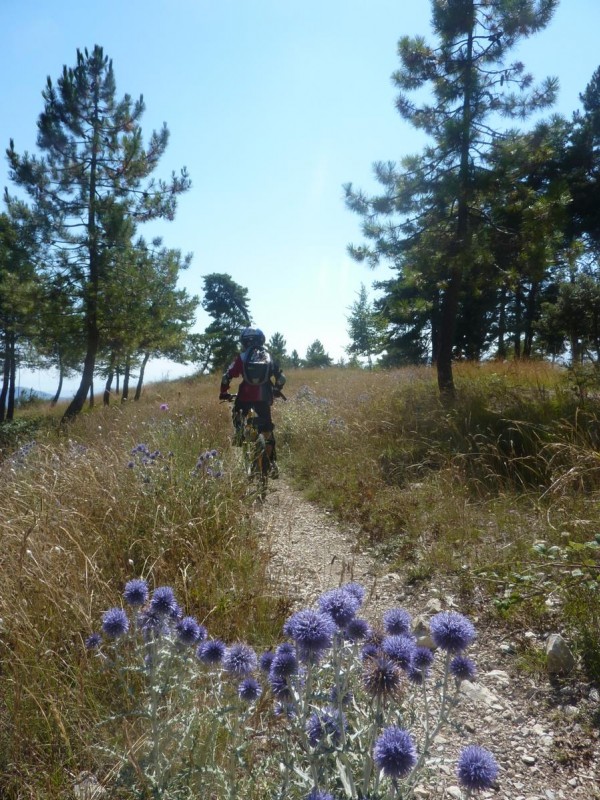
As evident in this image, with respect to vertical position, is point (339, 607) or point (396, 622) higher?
point (339, 607)

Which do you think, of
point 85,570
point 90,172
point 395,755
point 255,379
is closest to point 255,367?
point 255,379

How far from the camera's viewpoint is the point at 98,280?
1518cm

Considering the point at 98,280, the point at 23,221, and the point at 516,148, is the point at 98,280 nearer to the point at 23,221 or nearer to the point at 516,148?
the point at 23,221

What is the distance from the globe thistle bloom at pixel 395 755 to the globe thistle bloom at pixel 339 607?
0.31 metres

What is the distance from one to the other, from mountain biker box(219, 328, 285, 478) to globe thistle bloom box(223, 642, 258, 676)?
483 centimetres

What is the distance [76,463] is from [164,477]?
126cm

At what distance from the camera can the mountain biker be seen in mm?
6605

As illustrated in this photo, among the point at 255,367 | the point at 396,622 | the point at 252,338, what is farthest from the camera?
the point at 252,338

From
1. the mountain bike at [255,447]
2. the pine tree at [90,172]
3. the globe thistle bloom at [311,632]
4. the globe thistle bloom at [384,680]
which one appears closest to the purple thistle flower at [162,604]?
the globe thistle bloom at [311,632]

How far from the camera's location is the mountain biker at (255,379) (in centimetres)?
661

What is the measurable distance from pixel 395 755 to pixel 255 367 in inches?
220

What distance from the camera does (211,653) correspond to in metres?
1.78

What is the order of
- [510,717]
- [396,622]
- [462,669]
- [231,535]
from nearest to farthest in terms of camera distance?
[462,669], [396,622], [510,717], [231,535]

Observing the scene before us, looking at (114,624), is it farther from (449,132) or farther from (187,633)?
(449,132)
